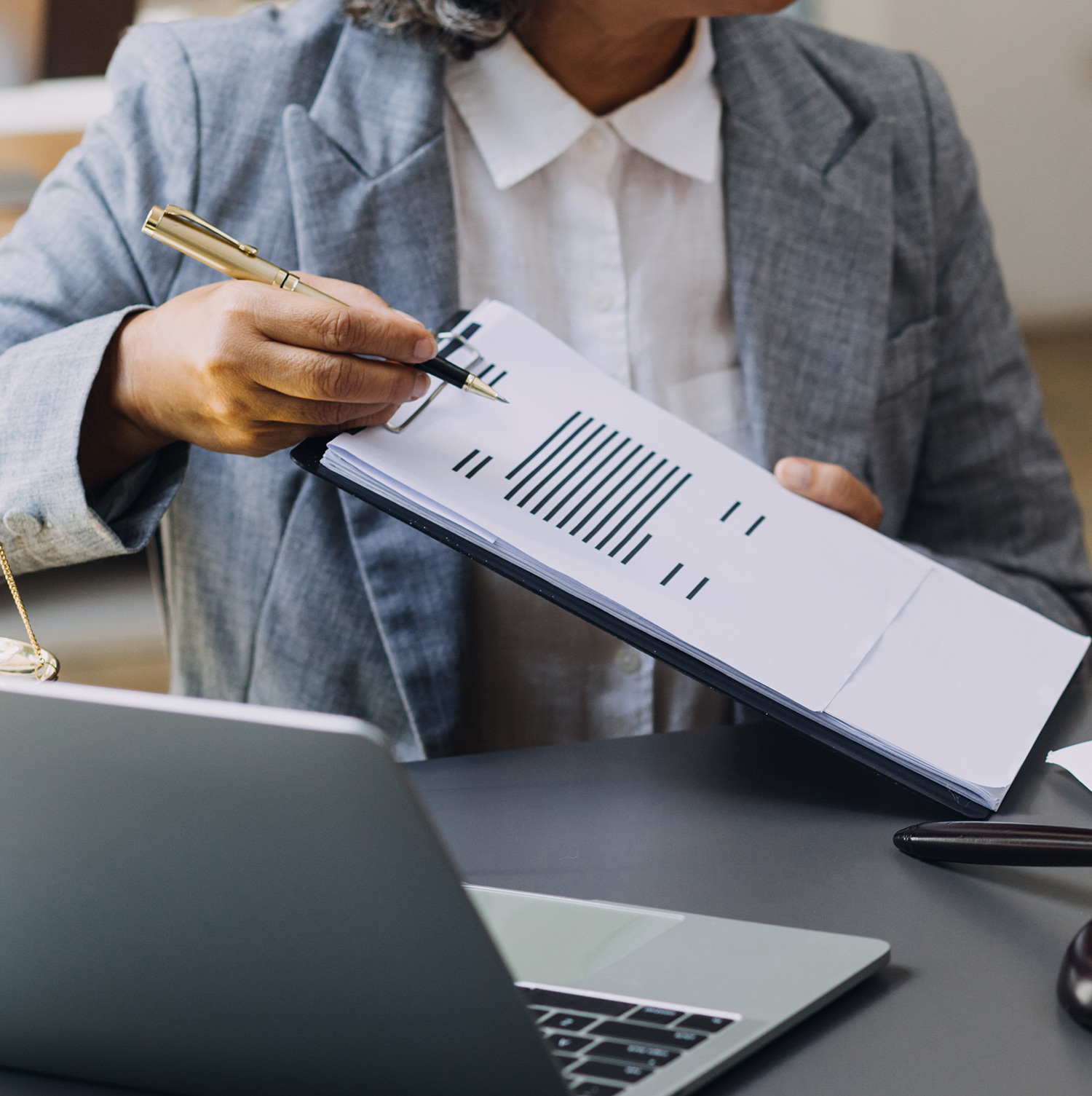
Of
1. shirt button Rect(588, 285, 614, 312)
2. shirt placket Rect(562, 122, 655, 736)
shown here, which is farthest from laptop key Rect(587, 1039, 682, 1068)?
shirt button Rect(588, 285, 614, 312)

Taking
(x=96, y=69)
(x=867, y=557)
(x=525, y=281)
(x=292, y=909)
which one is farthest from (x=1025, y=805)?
(x=96, y=69)

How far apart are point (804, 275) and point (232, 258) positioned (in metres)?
0.51

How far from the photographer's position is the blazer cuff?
2.12 feet

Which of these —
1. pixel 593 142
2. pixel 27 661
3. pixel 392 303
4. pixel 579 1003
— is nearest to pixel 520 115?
pixel 593 142

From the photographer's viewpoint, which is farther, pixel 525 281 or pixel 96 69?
pixel 96 69

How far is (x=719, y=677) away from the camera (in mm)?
563

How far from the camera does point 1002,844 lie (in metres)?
0.49

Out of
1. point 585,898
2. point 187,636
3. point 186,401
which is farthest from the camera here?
point 187,636

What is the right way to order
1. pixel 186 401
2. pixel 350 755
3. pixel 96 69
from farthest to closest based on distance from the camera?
pixel 96 69, pixel 186 401, pixel 350 755

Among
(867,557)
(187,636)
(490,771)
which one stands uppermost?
(867,557)

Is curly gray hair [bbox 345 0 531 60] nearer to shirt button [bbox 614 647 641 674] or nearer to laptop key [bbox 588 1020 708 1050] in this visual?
shirt button [bbox 614 647 641 674]

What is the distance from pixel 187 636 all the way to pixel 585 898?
0.52 meters

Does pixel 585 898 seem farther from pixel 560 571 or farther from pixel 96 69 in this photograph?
pixel 96 69

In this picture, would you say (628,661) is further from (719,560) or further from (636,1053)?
(636,1053)
